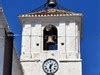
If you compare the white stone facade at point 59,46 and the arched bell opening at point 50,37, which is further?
the arched bell opening at point 50,37

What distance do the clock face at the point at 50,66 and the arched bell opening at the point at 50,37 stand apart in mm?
871

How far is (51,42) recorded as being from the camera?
135 ft

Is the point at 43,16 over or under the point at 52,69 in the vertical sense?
over

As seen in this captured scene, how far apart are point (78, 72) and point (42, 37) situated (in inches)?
124

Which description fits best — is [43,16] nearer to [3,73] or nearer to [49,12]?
[49,12]

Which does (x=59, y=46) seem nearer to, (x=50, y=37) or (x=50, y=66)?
(x=50, y=37)

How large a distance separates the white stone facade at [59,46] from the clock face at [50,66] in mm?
178

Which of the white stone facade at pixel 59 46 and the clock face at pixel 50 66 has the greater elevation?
the white stone facade at pixel 59 46

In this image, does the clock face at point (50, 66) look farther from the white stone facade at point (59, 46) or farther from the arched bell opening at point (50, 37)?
the arched bell opening at point (50, 37)

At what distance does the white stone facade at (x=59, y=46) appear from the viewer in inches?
1612

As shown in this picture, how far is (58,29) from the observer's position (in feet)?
137

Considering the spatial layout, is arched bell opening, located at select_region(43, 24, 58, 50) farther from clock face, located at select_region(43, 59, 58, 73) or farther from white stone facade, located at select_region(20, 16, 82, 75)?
clock face, located at select_region(43, 59, 58, 73)

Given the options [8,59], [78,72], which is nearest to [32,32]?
[78,72]

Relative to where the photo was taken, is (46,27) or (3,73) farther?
(46,27)
